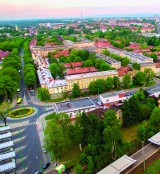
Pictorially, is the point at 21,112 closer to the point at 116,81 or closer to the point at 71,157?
the point at 71,157

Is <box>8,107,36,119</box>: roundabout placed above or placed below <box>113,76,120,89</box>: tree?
below

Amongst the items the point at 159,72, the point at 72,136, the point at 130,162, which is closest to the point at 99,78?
the point at 159,72

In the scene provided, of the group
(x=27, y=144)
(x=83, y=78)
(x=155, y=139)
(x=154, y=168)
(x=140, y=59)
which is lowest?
(x=27, y=144)

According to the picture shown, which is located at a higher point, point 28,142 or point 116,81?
point 116,81

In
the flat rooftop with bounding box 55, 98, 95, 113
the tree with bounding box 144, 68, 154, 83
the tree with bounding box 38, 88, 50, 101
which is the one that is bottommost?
the tree with bounding box 38, 88, 50, 101

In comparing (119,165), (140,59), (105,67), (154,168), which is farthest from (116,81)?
(119,165)

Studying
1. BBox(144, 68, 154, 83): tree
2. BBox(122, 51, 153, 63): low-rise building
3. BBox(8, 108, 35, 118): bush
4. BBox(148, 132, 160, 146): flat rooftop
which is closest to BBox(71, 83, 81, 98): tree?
BBox(8, 108, 35, 118): bush

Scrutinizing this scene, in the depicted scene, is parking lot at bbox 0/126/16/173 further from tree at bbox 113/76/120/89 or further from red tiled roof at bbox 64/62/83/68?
red tiled roof at bbox 64/62/83/68
